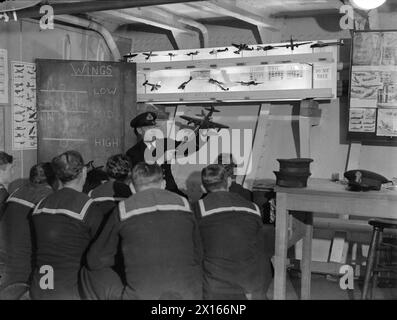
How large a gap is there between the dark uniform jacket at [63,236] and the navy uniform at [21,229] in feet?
1.15

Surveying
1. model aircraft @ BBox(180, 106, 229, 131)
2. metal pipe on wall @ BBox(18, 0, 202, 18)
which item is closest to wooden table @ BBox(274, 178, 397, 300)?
metal pipe on wall @ BBox(18, 0, 202, 18)

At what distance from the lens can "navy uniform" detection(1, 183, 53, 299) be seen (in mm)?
3166

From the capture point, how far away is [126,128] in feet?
17.0

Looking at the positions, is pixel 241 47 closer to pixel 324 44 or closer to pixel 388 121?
pixel 324 44

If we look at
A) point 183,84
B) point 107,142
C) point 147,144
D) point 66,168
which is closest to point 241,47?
point 183,84

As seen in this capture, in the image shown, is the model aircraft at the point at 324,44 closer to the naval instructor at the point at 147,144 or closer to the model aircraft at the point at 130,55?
the naval instructor at the point at 147,144

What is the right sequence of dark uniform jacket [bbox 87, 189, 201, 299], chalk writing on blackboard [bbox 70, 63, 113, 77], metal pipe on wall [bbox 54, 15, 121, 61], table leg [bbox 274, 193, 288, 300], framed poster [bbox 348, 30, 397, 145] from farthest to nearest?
chalk writing on blackboard [bbox 70, 63, 113, 77] → metal pipe on wall [bbox 54, 15, 121, 61] → framed poster [bbox 348, 30, 397, 145] → table leg [bbox 274, 193, 288, 300] → dark uniform jacket [bbox 87, 189, 201, 299]

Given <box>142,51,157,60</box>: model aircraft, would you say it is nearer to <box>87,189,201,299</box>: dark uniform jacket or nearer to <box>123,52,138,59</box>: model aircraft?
<box>123,52,138,59</box>: model aircraft

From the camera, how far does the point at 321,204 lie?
2988 millimetres

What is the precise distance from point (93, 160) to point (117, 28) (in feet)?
5.07

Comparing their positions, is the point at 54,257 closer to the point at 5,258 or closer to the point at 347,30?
the point at 5,258

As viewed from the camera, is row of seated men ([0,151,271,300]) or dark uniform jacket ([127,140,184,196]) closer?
row of seated men ([0,151,271,300])

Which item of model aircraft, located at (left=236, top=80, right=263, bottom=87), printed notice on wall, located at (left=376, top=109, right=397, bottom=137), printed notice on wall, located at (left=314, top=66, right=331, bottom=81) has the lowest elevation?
printed notice on wall, located at (left=376, top=109, right=397, bottom=137)

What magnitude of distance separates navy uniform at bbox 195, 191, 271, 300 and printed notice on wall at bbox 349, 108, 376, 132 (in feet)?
6.46
